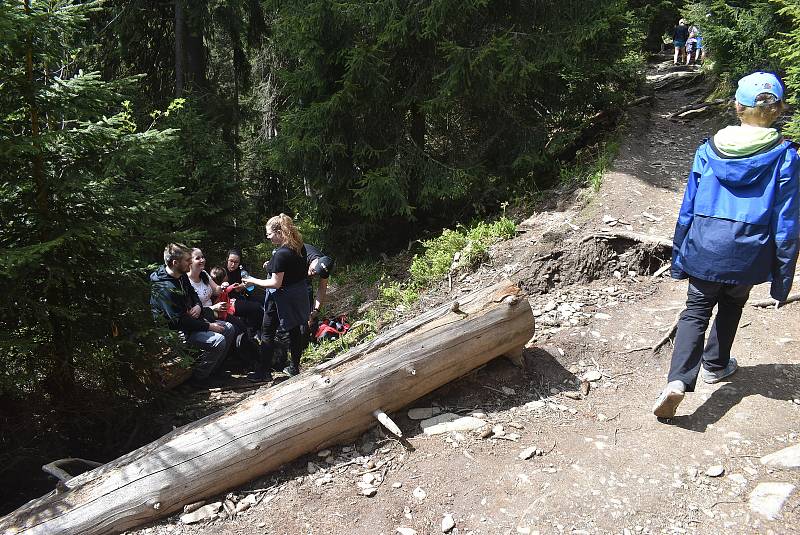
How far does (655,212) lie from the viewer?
7.43m

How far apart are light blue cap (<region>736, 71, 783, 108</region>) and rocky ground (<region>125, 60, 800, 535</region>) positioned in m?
2.04

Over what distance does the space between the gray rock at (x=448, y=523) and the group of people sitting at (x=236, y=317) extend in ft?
11.3

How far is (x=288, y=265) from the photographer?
20.5 feet

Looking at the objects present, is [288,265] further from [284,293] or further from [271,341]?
[271,341]

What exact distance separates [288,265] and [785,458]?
15.3 ft

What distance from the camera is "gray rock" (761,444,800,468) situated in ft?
11.4

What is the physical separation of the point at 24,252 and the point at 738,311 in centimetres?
499

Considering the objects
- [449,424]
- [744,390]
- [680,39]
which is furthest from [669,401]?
[680,39]

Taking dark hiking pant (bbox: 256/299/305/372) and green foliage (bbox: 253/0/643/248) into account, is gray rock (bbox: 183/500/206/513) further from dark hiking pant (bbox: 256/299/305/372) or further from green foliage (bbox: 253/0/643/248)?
green foliage (bbox: 253/0/643/248)

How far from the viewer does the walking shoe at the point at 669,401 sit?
3771mm

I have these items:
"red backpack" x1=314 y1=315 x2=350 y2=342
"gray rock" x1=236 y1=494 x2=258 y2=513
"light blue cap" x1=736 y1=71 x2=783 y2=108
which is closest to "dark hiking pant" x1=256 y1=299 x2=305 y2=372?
"red backpack" x1=314 y1=315 x2=350 y2=342

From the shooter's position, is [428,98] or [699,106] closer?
[428,98]

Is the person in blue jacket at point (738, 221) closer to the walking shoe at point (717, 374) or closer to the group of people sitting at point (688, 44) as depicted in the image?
the walking shoe at point (717, 374)

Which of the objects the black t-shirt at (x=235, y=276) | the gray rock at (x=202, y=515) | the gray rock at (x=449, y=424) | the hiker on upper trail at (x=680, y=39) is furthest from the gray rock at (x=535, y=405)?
the hiker on upper trail at (x=680, y=39)
